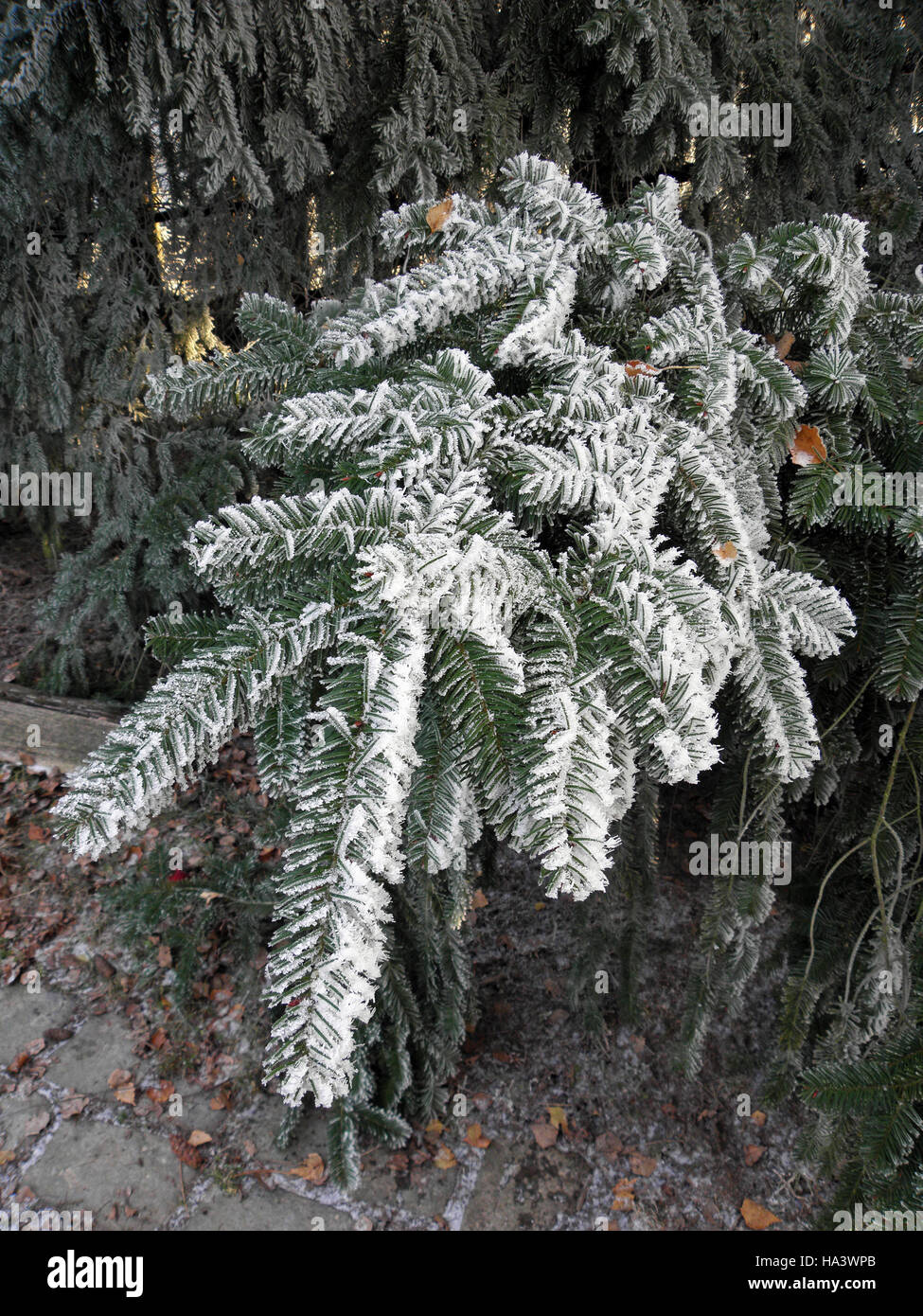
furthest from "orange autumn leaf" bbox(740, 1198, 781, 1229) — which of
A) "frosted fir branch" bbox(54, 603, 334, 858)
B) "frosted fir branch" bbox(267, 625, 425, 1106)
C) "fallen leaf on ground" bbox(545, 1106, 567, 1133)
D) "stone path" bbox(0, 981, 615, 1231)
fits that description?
"frosted fir branch" bbox(54, 603, 334, 858)

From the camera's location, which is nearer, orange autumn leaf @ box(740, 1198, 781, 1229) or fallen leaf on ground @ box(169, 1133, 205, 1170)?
orange autumn leaf @ box(740, 1198, 781, 1229)

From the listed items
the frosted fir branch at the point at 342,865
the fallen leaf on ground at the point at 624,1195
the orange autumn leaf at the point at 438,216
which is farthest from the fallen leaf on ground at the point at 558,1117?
the orange autumn leaf at the point at 438,216

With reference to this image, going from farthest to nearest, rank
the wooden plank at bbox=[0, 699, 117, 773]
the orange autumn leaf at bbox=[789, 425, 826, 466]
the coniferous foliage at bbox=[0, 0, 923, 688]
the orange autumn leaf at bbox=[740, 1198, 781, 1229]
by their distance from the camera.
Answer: the wooden plank at bbox=[0, 699, 117, 773] < the orange autumn leaf at bbox=[740, 1198, 781, 1229] < the coniferous foliage at bbox=[0, 0, 923, 688] < the orange autumn leaf at bbox=[789, 425, 826, 466]

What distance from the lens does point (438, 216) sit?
126 cm

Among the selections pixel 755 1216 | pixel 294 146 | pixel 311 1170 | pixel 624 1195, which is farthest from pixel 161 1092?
pixel 294 146

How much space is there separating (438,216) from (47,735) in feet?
10.8

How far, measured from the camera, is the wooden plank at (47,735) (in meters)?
3.54

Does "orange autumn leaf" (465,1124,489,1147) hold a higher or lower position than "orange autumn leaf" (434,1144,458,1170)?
higher

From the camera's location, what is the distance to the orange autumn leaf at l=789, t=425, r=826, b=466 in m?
1.16

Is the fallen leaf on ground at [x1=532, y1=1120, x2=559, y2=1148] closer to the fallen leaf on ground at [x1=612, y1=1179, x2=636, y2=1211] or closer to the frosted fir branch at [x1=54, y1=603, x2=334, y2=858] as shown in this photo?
the fallen leaf on ground at [x1=612, y1=1179, x2=636, y2=1211]

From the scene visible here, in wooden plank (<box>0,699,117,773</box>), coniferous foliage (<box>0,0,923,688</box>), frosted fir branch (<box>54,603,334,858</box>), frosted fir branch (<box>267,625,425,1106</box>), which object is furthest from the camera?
wooden plank (<box>0,699,117,773</box>)

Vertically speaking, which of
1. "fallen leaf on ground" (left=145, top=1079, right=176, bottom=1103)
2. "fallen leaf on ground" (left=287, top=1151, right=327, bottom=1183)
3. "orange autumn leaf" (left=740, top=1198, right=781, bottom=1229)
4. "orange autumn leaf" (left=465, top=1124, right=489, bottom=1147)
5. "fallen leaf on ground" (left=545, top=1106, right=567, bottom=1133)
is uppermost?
"fallen leaf on ground" (left=145, top=1079, right=176, bottom=1103)

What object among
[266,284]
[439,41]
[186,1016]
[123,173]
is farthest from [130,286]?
[186,1016]

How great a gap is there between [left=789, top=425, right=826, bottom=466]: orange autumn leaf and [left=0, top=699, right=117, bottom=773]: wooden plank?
10.5 ft
